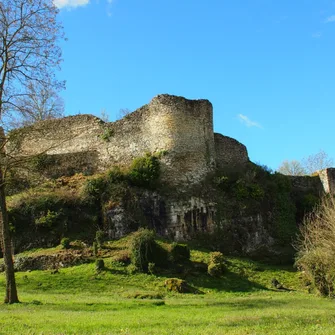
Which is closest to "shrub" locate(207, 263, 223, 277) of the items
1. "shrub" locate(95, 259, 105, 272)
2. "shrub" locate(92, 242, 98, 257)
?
"shrub" locate(95, 259, 105, 272)

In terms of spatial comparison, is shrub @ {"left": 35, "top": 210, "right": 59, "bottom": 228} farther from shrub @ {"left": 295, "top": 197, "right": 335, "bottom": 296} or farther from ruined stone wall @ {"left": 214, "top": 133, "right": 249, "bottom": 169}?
shrub @ {"left": 295, "top": 197, "right": 335, "bottom": 296}

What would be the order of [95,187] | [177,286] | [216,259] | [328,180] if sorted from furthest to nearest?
[328,180]
[95,187]
[216,259]
[177,286]

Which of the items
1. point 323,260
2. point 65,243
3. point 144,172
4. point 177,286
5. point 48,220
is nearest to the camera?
point 323,260

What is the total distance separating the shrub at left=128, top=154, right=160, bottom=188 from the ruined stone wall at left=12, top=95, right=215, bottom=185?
2.14 ft

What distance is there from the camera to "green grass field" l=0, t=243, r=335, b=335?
1020 centimetres

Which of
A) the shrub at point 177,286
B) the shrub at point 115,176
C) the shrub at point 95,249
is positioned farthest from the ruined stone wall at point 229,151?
the shrub at point 177,286

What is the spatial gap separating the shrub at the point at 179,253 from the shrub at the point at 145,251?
399 mm

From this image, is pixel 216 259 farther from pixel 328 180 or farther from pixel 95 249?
pixel 328 180

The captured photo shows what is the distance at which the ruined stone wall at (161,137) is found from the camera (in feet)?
92.0

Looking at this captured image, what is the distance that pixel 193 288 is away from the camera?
2002 centimetres

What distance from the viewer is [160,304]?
14.9m

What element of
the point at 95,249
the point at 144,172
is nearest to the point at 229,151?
the point at 144,172

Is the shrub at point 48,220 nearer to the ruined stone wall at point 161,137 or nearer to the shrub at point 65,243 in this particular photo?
the shrub at point 65,243

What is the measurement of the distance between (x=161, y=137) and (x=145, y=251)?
8.66 meters
